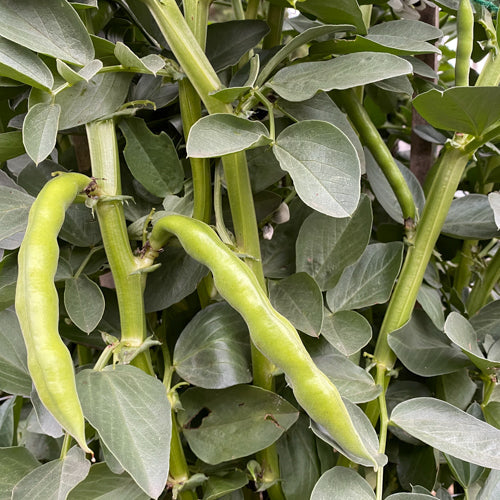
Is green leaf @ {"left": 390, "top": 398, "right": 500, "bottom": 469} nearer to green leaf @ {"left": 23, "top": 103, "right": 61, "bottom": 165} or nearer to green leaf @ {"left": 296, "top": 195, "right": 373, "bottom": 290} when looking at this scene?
green leaf @ {"left": 296, "top": 195, "right": 373, "bottom": 290}

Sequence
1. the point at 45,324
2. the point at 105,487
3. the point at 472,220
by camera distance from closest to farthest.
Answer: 1. the point at 45,324
2. the point at 105,487
3. the point at 472,220

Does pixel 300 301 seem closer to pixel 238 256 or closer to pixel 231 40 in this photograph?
pixel 238 256

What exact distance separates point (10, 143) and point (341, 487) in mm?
328

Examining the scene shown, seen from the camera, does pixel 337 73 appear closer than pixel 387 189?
Yes

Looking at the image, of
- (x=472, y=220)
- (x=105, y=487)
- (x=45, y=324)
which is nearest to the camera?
(x=45, y=324)

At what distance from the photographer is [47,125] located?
0.33 meters

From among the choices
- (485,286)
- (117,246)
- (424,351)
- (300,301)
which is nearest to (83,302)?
(117,246)

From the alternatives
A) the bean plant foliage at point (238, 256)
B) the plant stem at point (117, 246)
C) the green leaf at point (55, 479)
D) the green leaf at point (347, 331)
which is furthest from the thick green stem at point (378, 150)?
the green leaf at point (55, 479)

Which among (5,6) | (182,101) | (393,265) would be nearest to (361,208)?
(393,265)

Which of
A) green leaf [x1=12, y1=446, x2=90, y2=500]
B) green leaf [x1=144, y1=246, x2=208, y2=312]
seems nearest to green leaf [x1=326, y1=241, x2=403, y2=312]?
green leaf [x1=144, y1=246, x2=208, y2=312]

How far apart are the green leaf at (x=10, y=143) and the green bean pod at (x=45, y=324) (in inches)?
4.2

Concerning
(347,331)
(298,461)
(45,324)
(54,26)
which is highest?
(54,26)

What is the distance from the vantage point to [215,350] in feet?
1.28

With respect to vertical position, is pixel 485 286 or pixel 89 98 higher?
pixel 89 98
